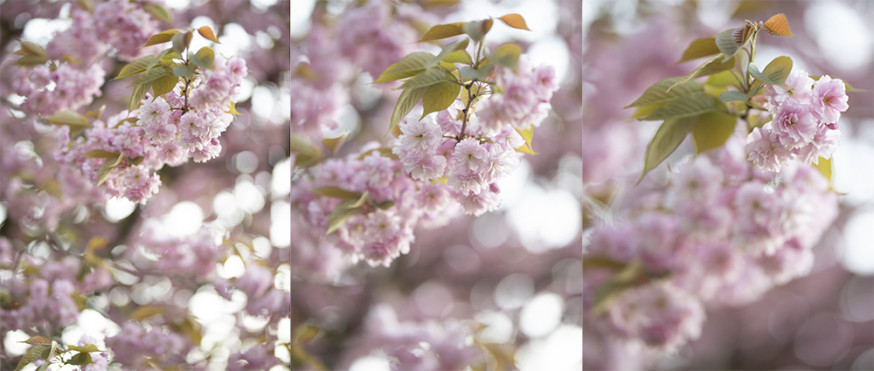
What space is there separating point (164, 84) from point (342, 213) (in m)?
0.27

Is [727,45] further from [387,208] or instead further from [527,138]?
[387,208]

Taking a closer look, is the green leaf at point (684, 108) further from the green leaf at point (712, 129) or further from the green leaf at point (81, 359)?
the green leaf at point (81, 359)

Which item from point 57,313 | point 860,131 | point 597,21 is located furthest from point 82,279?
point 860,131

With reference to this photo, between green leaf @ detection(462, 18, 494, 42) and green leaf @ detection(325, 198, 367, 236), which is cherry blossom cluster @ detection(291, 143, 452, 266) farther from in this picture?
green leaf @ detection(462, 18, 494, 42)

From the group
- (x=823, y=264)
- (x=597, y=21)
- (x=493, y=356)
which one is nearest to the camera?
(x=493, y=356)

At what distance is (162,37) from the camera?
71 centimetres

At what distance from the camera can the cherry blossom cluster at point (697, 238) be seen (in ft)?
2.61

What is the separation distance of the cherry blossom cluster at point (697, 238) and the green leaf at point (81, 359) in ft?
2.42

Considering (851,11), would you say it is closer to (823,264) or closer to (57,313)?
(823,264)

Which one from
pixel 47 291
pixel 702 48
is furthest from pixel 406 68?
pixel 47 291

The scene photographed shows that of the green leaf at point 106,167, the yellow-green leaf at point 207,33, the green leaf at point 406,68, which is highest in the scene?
the green leaf at point 406,68

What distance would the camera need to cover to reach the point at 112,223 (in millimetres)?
765

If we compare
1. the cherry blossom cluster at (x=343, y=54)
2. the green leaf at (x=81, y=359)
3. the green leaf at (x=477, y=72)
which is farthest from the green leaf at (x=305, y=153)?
the green leaf at (x=81, y=359)

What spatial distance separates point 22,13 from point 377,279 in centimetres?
64
